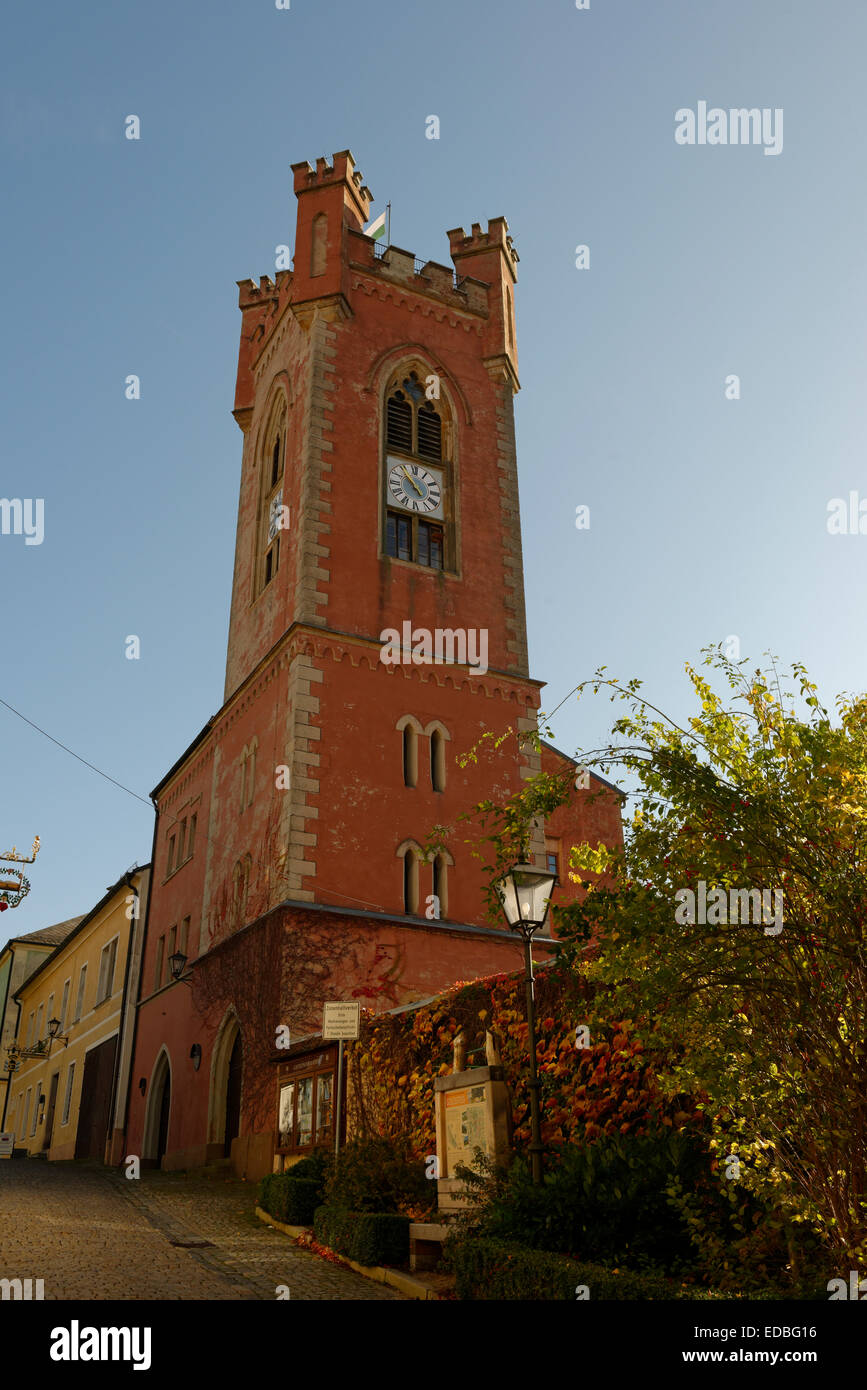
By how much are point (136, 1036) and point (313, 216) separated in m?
20.7

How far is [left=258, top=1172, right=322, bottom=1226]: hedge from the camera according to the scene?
1298 cm

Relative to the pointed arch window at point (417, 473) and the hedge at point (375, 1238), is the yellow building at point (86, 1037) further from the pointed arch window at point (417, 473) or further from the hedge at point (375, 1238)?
the hedge at point (375, 1238)

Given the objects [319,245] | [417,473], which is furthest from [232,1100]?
[319,245]

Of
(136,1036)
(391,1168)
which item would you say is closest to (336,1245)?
(391,1168)

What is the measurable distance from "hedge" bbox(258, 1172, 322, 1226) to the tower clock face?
1519 cm

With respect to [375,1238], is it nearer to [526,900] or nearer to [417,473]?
[526,900]

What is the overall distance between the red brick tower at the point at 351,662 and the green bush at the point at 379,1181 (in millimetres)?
5797

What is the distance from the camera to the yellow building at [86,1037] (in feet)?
98.4

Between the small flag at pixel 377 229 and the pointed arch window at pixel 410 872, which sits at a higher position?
the small flag at pixel 377 229

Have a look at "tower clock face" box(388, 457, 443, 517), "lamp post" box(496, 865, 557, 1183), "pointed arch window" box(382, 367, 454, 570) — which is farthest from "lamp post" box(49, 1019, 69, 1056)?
"lamp post" box(496, 865, 557, 1183)

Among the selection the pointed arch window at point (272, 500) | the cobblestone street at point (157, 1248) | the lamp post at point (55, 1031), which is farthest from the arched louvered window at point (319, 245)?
the lamp post at point (55, 1031)

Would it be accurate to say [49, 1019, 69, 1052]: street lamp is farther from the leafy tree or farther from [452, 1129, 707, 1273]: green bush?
the leafy tree

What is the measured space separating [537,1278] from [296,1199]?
6.10m
